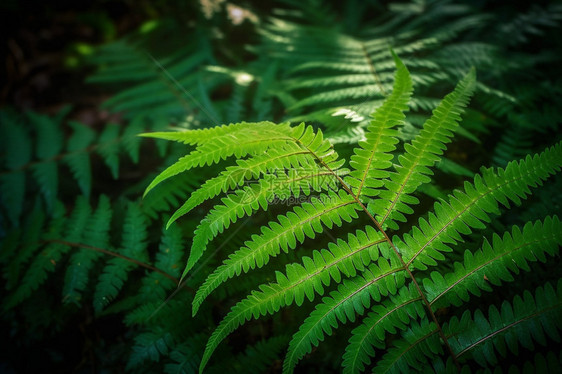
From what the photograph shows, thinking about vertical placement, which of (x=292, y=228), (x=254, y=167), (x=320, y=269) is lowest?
(x=320, y=269)

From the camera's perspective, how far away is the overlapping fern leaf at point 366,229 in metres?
1.06

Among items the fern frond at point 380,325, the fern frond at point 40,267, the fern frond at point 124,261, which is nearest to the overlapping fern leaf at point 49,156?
the fern frond at point 40,267

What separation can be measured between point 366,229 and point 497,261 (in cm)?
46

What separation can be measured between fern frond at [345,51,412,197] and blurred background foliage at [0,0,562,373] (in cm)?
27

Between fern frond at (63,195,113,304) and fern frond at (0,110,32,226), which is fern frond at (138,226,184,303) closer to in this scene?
fern frond at (63,195,113,304)

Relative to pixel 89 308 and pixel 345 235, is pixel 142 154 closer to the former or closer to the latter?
pixel 89 308

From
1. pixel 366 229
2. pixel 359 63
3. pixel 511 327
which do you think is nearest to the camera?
pixel 511 327

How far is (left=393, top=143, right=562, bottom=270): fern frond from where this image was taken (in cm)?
106

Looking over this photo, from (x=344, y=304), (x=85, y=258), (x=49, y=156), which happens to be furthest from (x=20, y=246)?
(x=344, y=304)

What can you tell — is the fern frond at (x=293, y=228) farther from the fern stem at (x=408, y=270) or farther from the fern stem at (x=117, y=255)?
the fern stem at (x=117, y=255)

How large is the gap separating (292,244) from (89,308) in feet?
5.32

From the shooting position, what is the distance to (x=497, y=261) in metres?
1.04

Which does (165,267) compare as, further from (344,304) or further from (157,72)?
(157,72)

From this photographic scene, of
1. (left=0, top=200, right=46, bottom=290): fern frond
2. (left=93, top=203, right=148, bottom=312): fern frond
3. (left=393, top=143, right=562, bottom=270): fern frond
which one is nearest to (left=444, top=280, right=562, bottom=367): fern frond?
(left=393, top=143, right=562, bottom=270): fern frond
